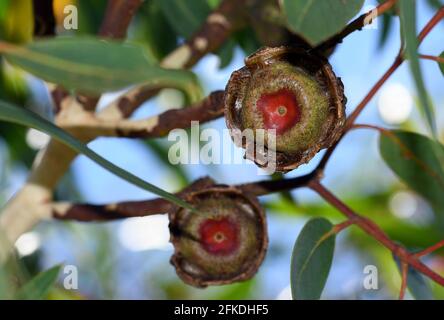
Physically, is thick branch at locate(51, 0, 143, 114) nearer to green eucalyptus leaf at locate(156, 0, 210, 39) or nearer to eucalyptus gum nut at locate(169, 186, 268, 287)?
eucalyptus gum nut at locate(169, 186, 268, 287)

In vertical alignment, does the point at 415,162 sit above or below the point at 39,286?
above

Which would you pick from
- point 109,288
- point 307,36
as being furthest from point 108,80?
point 109,288

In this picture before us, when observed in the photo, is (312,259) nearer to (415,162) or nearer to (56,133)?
(415,162)

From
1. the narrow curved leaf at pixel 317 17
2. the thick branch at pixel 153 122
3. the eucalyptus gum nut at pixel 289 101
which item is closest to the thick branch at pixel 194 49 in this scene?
the thick branch at pixel 153 122

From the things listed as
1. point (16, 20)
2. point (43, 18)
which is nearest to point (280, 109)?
point (43, 18)
